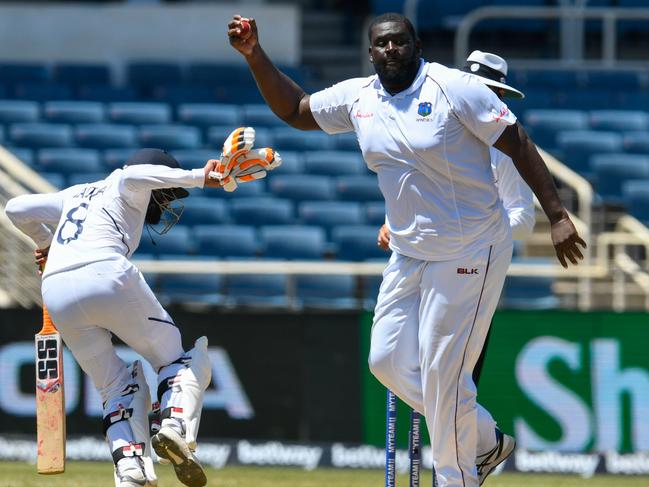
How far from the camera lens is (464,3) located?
1855cm

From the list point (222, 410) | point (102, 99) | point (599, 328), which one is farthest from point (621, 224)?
point (102, 99)

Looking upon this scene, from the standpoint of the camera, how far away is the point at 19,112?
1612 cm

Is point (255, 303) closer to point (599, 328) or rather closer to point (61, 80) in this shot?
point (599, 328)

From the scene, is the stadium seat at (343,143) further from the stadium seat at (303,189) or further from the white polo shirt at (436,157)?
the white polo shirt at (436,157)

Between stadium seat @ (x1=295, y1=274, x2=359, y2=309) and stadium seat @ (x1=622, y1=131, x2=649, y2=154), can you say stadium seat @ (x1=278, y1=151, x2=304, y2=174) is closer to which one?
stadium seat @ (x1=295, y1=274, x2=359, y2=309)

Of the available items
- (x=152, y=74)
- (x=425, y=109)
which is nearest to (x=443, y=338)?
(x=425, y=109)

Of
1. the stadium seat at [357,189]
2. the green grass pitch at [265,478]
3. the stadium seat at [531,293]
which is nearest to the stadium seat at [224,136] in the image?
the stadium seat at [357,189]

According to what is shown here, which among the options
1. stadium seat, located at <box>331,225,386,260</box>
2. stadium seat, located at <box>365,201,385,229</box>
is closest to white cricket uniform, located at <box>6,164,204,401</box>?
stadium seat, located at <box>331,225,386,260</box>

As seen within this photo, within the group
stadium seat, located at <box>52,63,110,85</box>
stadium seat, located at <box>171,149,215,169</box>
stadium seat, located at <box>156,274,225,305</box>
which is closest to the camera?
stadium seat, located at <box>156,274,225,305</box>

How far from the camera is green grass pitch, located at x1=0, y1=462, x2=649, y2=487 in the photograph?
8562 millimetres

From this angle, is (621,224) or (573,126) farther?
(573,126)

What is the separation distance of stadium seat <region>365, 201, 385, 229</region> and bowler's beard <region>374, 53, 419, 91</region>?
8113 mm

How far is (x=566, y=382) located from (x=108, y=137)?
7.13 meters

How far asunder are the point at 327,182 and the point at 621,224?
129 inches
